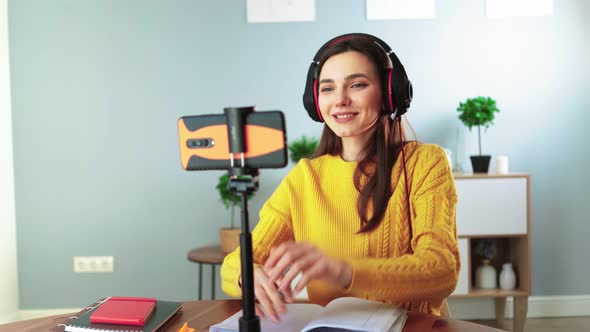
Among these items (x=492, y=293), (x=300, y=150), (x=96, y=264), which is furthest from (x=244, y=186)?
(x=96, y=264)

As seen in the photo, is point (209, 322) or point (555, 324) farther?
point (555, 324)

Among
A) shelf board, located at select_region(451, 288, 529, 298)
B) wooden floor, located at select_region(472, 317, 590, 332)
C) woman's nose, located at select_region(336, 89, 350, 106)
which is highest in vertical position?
woman's nose, located at select_region(336, 89, 350, 106)

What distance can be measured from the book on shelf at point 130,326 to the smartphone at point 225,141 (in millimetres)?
394

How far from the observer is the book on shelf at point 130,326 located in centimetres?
96

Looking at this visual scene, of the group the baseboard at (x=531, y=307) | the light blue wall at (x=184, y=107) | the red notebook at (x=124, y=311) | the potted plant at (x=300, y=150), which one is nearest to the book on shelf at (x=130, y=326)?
the red notebook at (x=124, y=311)

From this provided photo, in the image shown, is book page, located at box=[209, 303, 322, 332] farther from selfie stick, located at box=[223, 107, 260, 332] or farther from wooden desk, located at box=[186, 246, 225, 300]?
wooden desk, located at box=[186, 246, 225, 300]

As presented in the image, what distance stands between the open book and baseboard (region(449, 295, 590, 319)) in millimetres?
2493

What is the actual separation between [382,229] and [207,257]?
5.82 feet

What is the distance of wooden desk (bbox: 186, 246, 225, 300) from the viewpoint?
287cm

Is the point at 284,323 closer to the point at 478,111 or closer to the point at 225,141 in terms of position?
the point at 225,141

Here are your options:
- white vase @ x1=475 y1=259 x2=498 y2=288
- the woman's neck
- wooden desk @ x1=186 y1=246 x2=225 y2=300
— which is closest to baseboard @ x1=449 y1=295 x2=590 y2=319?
white vase @ x1=475 y1=259 x2=498 y2=288

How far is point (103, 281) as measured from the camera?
3.35m

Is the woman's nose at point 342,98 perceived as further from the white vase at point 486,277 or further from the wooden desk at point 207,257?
the white vase at point 486,277

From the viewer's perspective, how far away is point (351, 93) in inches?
49.8
